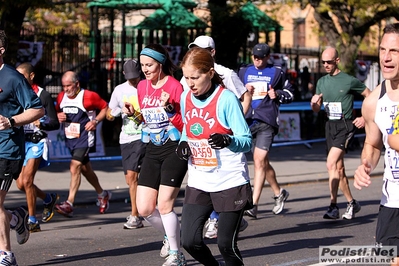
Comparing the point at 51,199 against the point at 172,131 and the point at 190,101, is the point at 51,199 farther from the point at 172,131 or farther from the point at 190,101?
the point at 190,101

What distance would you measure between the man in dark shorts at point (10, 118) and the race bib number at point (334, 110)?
4531 millimetres

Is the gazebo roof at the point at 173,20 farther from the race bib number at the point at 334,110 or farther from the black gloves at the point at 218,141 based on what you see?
the black gloves at the point at 218,141

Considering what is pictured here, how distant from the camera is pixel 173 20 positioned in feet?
73.0

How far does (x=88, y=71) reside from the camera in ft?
65.9

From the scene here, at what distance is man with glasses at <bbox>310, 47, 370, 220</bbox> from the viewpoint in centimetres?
1026

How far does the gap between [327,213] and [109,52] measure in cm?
1197

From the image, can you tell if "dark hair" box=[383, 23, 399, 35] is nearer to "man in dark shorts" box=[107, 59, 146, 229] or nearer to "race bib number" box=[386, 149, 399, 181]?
"race bib number" box=[386, 149, 399, 181]

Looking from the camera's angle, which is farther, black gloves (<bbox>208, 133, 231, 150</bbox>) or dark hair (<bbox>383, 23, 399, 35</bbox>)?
black gloves (<bbox>208, 133, 231, 150</bbox>)

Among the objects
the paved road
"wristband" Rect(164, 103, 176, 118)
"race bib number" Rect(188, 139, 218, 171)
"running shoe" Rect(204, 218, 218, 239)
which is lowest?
the paved road

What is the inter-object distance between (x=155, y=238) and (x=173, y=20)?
13.8 meters

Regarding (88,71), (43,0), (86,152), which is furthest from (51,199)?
(88,71)

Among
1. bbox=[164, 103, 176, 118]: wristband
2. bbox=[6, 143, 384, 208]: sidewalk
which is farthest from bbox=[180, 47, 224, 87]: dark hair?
bbox=[6, 143, 384, 208]: sidewalk

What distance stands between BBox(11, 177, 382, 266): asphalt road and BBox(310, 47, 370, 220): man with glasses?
0.35m

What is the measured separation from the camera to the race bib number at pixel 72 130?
10688 millimetres
